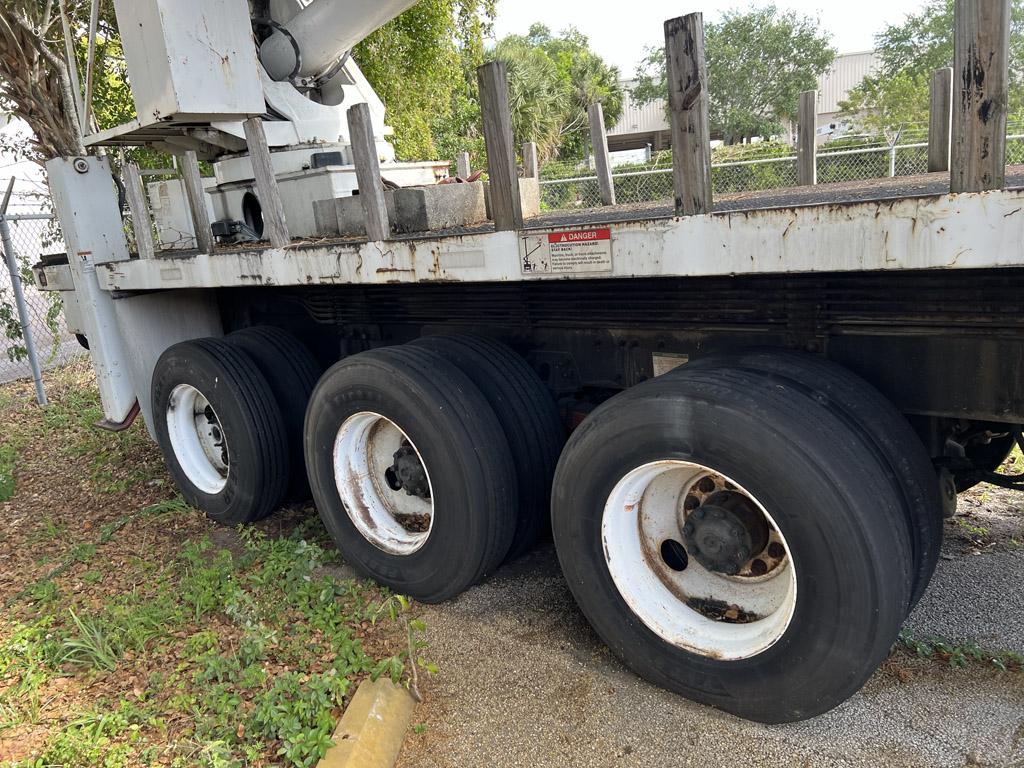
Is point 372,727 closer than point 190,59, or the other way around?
point 372,727

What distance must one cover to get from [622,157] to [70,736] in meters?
30.3

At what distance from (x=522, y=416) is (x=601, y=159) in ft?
9.48

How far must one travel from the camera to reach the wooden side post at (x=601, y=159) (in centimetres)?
563

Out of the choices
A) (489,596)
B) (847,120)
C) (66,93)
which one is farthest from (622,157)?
(489,596)

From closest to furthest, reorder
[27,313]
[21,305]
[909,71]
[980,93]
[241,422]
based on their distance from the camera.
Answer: [980,93] < [241,422] < [21,305] < [27,313] < [909,71]

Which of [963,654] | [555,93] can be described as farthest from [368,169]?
[555,93]

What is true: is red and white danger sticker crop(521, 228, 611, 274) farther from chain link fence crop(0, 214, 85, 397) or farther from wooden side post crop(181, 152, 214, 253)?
chain link fence crop(0, 214, 85, 397)

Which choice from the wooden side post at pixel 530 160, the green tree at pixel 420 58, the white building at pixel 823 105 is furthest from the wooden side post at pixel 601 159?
the white building at pixel 823 105

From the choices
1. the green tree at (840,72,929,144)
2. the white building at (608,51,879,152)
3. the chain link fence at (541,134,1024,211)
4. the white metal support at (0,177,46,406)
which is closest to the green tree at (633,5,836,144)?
the white building at (608,51,879,152)

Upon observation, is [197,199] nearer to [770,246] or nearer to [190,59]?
[190,59]

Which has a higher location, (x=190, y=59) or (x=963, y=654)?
(x=190, y=59)

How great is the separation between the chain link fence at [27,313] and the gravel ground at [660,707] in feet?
19.2

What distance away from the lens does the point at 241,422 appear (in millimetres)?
4379

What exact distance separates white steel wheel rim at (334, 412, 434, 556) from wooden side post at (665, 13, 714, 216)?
1866 millimetres
